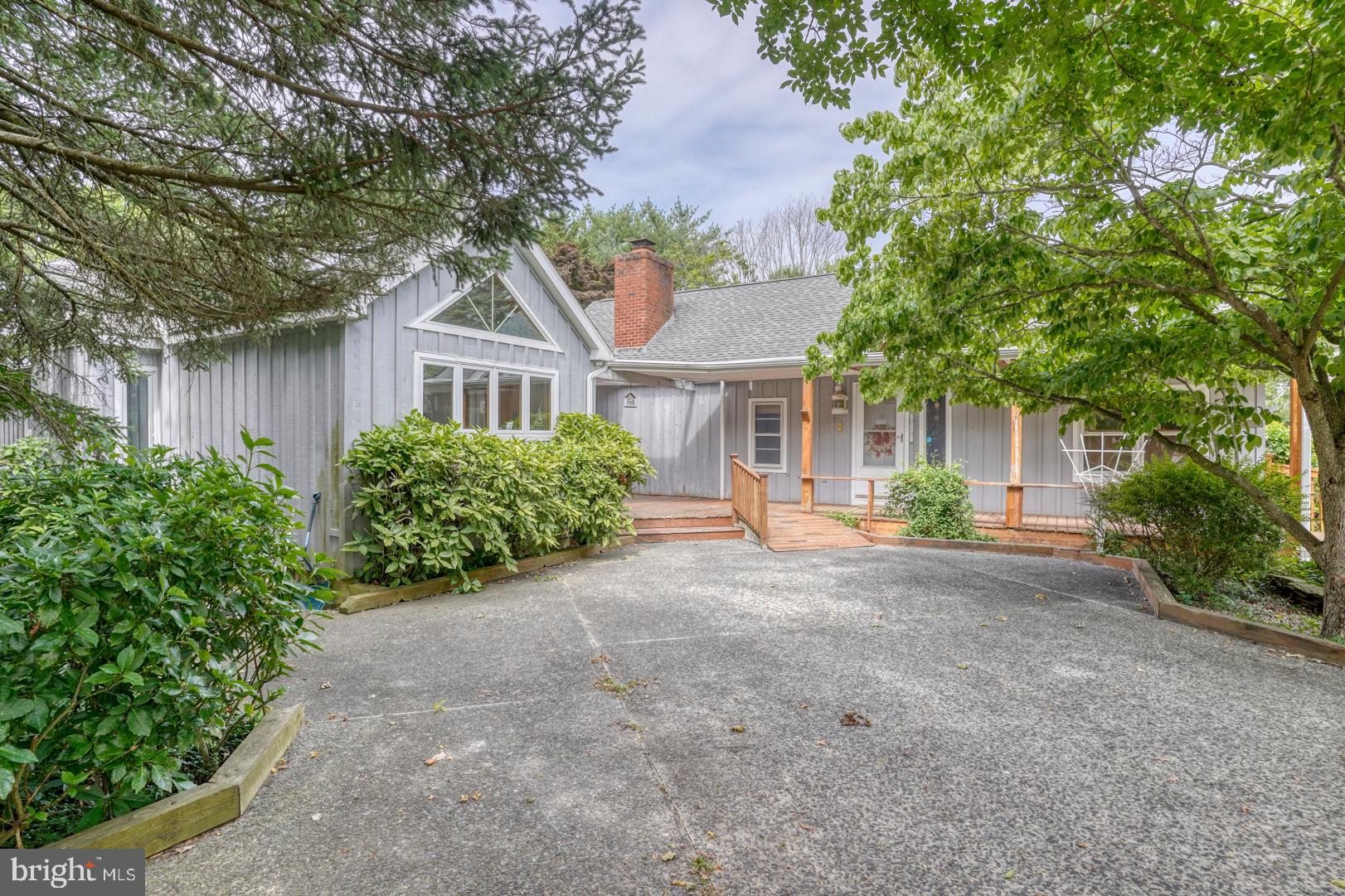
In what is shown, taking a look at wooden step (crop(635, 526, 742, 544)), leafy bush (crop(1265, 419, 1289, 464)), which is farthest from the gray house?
leafy bush (crop(1265, 419, 1289, 464))

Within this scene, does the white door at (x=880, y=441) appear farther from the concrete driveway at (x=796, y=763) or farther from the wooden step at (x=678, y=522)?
the concrete driveway at (x=796, y=763)

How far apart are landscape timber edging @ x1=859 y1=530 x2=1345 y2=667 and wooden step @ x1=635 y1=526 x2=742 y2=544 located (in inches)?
137

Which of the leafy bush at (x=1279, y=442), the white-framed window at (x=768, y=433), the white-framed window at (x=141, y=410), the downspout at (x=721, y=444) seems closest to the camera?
the white-framed window at (x=141, y=410)

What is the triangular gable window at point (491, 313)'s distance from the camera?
8.27m

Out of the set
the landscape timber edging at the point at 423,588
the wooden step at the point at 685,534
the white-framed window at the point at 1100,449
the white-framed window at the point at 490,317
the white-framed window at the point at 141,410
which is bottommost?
the landscape timber edging at the point at 423,588

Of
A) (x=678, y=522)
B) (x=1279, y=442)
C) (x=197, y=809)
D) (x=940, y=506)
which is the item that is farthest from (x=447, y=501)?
(x=1279, y=442)

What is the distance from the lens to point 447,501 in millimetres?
6715

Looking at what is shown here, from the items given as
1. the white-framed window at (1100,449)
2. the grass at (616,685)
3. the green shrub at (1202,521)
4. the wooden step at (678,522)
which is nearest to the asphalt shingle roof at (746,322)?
the wooden step at (678,522)

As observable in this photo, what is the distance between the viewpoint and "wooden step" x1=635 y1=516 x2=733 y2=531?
10.3 m

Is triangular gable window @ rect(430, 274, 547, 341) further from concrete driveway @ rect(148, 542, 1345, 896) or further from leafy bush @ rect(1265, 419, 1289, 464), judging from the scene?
leafy bush @ rect(1265, 419, 1289, 464)

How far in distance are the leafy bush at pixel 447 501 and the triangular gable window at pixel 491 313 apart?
168 centimetres

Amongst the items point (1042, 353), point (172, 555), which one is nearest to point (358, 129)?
point (172, 555)

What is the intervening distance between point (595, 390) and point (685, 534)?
3.02m

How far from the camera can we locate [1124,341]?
557 centimetres
